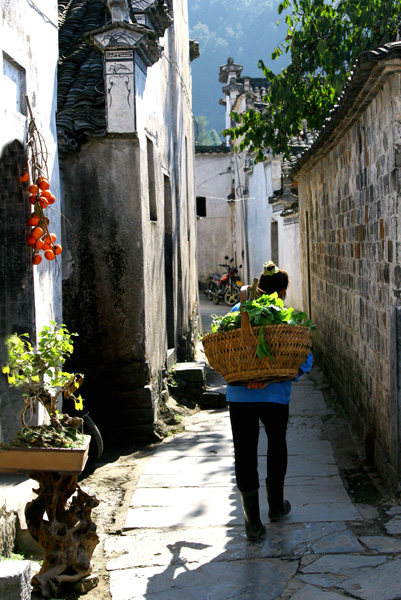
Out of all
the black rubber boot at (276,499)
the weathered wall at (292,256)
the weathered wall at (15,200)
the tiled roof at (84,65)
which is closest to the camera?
the weathered wall at (15,200)

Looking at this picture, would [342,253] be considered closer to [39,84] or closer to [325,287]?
[325,287]

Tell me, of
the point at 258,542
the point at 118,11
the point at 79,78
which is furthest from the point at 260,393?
the point at 79,78

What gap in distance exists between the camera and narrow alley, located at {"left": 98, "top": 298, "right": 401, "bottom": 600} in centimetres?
386

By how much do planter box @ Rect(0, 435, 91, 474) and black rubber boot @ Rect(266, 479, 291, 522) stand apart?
149cm

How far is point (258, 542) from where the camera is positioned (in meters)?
4.45

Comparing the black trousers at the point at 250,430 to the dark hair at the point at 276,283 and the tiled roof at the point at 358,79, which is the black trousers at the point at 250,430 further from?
the tiled roof at the point at 358,79

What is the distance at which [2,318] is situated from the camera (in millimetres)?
4812

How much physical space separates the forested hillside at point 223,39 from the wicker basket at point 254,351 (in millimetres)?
88458

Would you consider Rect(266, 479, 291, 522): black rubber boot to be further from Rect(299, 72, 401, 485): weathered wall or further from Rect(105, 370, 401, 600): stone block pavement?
Rect(299, 72, 401, 485): weathered wall

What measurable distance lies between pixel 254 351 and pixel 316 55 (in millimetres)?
7438

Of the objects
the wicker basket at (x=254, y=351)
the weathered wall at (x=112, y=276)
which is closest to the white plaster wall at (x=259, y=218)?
the weathered wall at (x=112, y=276)

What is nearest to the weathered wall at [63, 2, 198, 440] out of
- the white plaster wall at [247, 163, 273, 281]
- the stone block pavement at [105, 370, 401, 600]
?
the stone block pavement at [105, 370, 401, 600]

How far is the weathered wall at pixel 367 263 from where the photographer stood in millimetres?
5121

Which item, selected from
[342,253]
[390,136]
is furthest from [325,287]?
[390,136]
